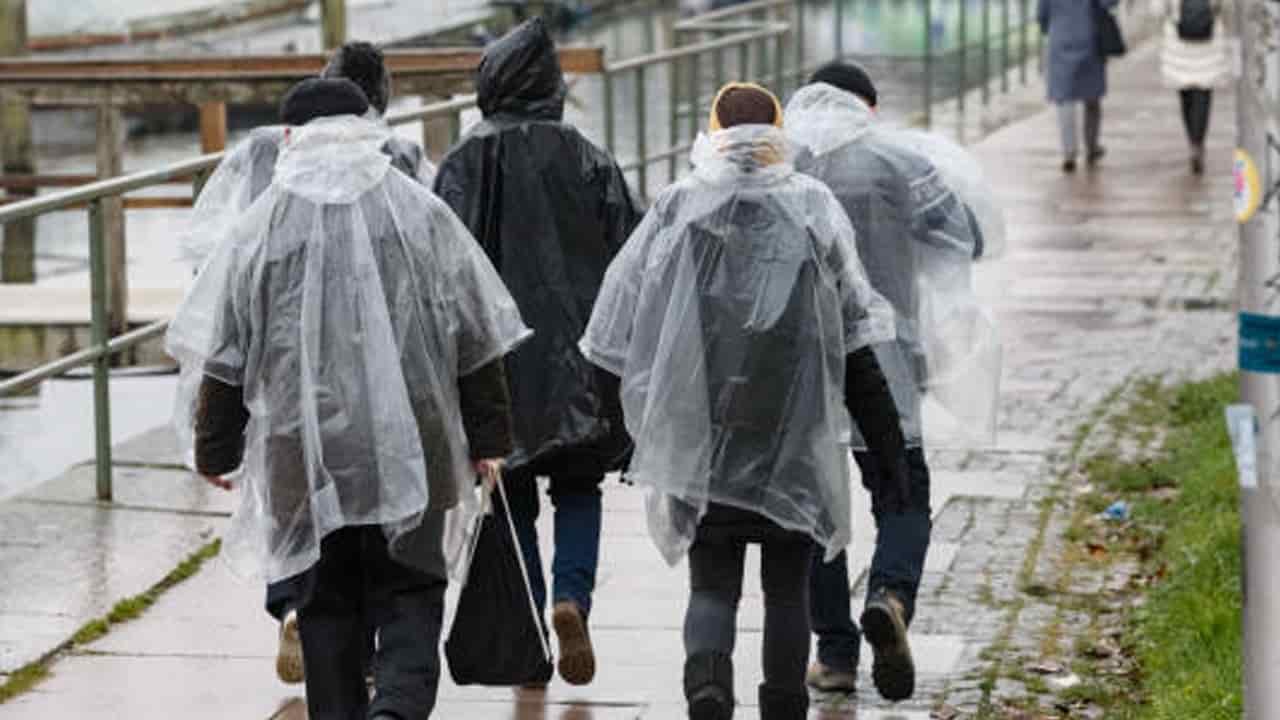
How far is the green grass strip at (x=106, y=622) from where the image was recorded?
7.89 m

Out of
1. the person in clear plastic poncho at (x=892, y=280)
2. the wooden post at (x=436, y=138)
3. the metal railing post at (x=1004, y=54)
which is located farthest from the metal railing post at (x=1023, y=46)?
the person in clear plastic poncho at (x=892, y=280)

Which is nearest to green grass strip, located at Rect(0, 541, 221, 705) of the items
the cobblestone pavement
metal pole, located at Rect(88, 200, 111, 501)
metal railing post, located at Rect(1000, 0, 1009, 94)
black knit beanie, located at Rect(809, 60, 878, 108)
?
the cobblestone pavement

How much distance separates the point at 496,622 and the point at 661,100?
34.7 ft

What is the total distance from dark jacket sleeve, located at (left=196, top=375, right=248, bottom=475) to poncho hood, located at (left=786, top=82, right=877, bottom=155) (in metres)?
1.96

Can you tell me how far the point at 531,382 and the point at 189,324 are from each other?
126 centimetres

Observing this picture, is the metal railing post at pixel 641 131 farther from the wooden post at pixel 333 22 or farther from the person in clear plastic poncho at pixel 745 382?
the person in clear plastic poncho at pixel 745 382

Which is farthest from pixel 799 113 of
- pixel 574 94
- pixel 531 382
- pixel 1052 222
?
pixel 1052 222

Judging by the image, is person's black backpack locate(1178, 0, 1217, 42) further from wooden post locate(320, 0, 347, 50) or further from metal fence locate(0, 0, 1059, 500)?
wooden post locate(320, 0, 347, 50)

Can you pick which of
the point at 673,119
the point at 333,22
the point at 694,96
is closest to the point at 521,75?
the point at 333,22

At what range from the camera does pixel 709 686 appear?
263 inches

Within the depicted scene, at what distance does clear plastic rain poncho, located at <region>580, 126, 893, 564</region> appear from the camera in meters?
6.77

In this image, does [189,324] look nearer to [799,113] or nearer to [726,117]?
[726,117]

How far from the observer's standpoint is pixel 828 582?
777 centimetres

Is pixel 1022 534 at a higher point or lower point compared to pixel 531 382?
lower
